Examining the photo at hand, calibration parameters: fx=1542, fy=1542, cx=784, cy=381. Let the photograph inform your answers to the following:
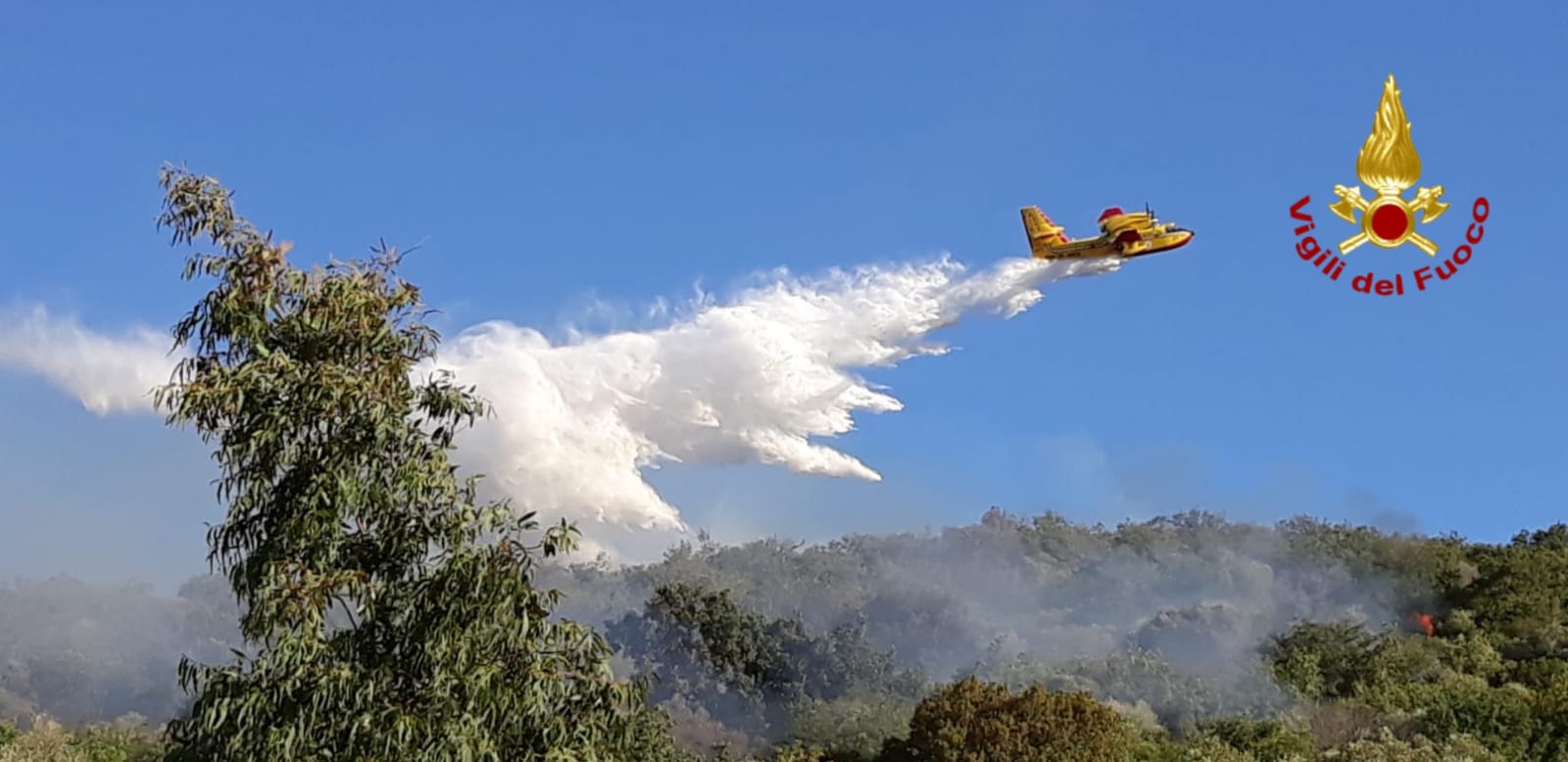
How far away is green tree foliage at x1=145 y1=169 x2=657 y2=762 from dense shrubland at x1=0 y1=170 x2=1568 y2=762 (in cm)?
3

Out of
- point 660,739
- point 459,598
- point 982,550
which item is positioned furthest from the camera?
point 982,550

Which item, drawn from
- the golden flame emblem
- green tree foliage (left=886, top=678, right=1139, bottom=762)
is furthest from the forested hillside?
the golden flame emblem

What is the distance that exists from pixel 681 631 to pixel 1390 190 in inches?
889

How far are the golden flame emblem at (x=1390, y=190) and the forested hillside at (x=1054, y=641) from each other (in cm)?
937

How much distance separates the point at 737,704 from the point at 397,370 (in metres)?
27.2

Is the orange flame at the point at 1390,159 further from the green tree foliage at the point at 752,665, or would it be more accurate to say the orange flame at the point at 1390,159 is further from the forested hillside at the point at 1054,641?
the green tree foliage at the point at 752,665

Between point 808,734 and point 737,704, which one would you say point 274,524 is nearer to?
point 808,734

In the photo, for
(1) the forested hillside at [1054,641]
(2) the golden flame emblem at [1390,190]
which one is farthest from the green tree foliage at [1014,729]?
(2) the golden flame emblem at [1390,190]

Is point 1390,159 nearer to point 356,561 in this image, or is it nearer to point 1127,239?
point 1127,239

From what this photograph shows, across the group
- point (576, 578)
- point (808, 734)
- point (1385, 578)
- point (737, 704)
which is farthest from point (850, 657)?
point (576, 578)

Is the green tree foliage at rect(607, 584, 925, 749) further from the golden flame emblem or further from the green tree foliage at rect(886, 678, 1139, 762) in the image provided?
the golden flame emblem

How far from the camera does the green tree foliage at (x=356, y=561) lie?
12.7m

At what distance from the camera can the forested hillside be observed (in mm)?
31312

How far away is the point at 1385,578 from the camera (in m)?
55.4
